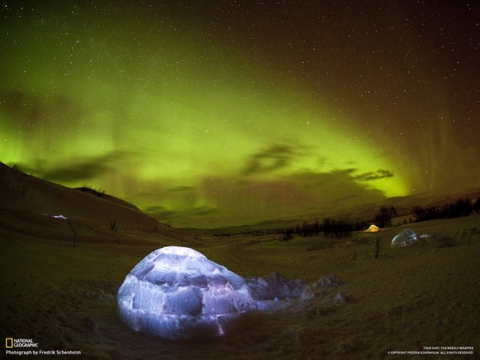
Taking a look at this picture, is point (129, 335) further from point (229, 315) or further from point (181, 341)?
point (229, 315)

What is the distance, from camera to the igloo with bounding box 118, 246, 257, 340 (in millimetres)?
3887

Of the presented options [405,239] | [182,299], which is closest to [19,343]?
[182,299]

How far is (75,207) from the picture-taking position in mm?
18266

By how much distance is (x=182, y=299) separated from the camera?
4051 mm

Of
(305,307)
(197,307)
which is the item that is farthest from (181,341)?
(305,307)

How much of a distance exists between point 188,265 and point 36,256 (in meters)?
4.19

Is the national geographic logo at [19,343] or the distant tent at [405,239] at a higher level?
the national geographic logo at [19,343]

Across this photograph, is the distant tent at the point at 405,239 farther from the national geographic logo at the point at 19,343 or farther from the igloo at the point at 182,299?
the national geographic logo at the point at 19,343

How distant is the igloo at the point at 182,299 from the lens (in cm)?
389

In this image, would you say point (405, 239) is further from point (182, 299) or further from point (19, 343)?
point (19, 343)

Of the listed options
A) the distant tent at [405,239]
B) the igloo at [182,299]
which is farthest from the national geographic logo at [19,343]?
the distant tent at [405,239]

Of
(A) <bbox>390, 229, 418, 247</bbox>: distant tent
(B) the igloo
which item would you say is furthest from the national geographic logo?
(A) <bbox>390, 229, 418, 247</bbox>: distant tent

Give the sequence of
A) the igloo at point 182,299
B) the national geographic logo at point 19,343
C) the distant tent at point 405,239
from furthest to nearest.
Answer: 1. the distant tent at point 405,239
2. the igloo at point 182,299
3. the national geographic logo at point 19,343

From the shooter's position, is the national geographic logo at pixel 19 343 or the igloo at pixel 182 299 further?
the igloo at pixel 182 299
